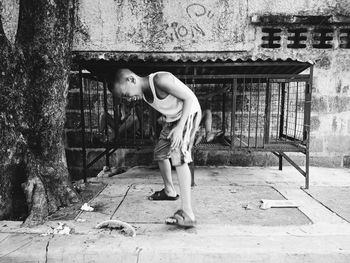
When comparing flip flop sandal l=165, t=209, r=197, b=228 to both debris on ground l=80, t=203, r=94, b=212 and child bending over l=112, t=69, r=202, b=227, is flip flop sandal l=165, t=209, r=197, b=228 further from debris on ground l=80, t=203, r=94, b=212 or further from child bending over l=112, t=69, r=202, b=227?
debris on ground l=80, t=203, r=94, b=212

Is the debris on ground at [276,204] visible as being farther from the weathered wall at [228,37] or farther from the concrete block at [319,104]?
the concrete block at [319,104]

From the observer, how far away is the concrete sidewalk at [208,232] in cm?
229

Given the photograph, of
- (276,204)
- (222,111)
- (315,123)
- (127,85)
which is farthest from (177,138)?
(315,123)

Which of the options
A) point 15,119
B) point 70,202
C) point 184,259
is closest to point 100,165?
point 70,202

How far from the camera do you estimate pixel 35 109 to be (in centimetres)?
315

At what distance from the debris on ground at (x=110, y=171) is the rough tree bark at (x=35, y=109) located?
1.48 metres

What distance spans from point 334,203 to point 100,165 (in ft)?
13.2

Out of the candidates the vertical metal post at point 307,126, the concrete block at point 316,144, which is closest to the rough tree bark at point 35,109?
the vertical metal post at point 307,126

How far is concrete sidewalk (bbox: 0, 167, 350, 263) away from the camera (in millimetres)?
2293

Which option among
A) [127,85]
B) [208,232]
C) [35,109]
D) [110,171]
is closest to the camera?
[208,232]

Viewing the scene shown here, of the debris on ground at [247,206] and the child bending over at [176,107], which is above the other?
the child bending over at [176,107]

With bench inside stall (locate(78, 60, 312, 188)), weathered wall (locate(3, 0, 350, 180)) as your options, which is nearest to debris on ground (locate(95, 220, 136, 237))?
bench inside stall (locate(78, 60, 312, 188))

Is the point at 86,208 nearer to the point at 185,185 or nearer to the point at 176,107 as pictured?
the point at 185,185

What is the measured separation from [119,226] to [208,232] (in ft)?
2.78
